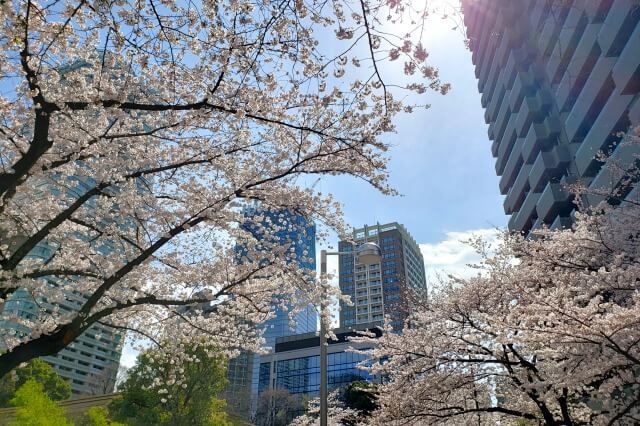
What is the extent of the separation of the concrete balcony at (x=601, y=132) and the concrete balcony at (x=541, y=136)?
17.9 feet

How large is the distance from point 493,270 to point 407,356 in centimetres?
309

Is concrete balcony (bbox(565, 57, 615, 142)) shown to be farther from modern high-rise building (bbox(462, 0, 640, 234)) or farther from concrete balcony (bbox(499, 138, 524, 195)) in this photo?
concrete balcony (bbox(499, 138, 524, 195))

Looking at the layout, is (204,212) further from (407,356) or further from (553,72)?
(553,72)

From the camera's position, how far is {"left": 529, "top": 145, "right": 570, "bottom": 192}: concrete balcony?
84.7ft

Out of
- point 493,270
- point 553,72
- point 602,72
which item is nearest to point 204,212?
point 493,270

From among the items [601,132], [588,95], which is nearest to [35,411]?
[601,132]

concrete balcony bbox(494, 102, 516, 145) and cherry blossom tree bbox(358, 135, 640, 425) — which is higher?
concrete balcony bbox(494, 102, 516, 145)

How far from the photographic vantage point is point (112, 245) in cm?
794

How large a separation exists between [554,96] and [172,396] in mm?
28405

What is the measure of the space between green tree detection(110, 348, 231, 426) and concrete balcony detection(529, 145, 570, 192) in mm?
22893

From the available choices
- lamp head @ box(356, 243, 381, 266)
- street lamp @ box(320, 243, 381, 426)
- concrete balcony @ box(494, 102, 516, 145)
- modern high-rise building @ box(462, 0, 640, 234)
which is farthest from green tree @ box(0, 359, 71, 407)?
concrete balcony @ box(494, 102, 516, 145)

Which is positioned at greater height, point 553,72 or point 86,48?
point 553,72

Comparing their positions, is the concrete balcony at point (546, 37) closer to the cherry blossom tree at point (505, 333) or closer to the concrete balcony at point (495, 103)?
the concrete balcony at point (495, 103)

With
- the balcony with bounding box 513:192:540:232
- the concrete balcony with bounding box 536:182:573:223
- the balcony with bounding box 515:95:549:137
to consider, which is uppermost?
the balcony with bounding box 515:95:549:137
